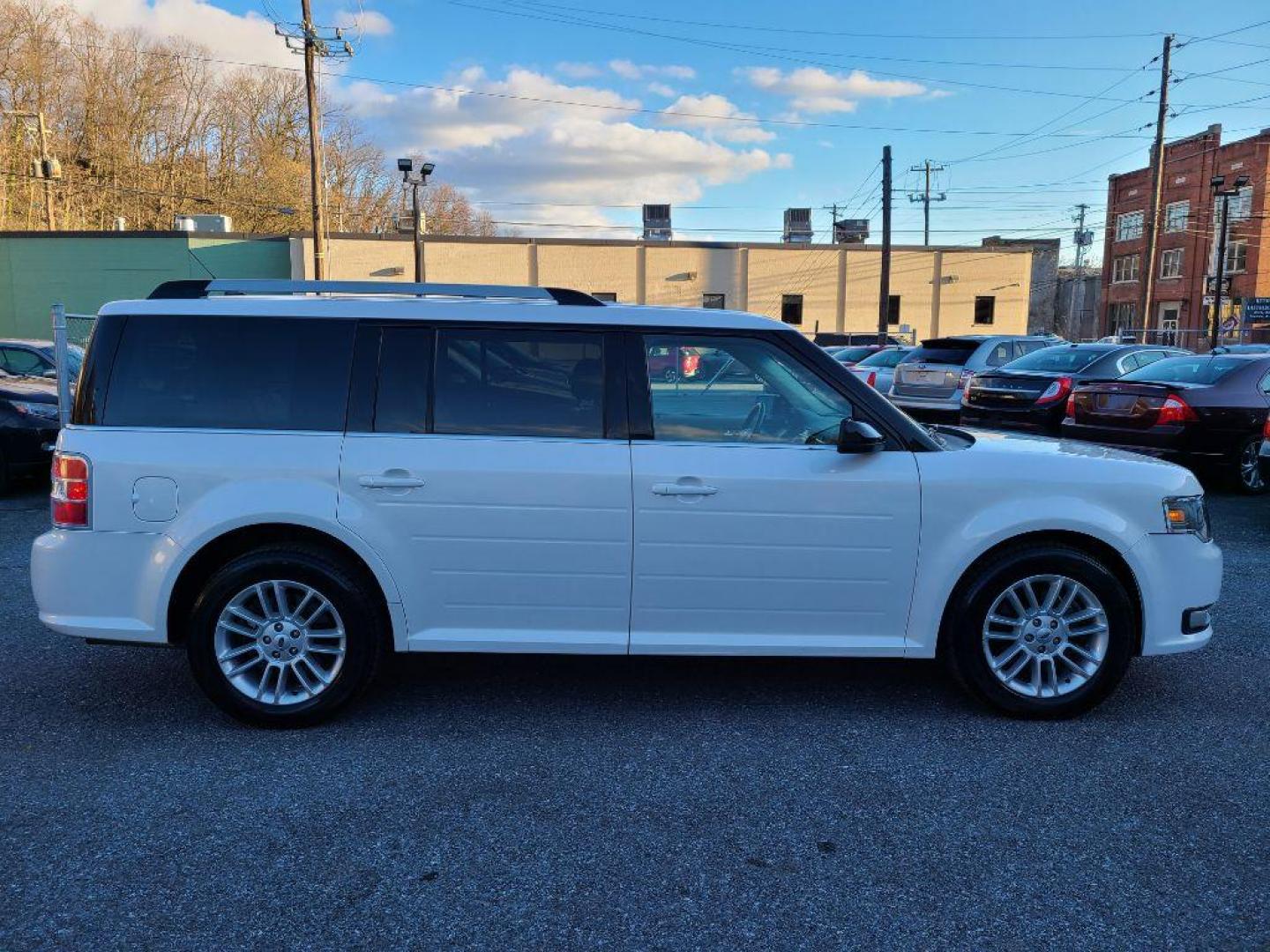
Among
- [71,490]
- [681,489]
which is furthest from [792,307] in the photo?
Result: [71,490]

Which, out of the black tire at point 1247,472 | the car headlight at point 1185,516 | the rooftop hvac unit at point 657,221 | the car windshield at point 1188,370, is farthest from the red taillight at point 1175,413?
the rooftop hvac unit at point 657,221

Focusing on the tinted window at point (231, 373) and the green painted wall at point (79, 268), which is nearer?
the tinted window at point (231, 373)

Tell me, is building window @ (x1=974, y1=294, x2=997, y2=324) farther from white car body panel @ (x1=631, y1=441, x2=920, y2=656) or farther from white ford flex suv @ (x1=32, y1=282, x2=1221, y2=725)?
white car body panel @ (x1=631, y1=441, x2=920, y2=656)

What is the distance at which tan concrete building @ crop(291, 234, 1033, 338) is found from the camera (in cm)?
4041

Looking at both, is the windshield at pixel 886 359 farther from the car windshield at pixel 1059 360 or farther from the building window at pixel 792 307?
the building window at pixel 792 307

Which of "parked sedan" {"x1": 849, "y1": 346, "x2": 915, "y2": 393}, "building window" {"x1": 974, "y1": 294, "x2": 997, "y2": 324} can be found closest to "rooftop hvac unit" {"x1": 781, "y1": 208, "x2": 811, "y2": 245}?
"building window" {"x1": 974, "y1": 294, "x2": 997, "y2": 324}

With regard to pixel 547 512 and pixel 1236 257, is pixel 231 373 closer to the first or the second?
pixel 547 512

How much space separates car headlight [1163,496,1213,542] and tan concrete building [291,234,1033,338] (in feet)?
120

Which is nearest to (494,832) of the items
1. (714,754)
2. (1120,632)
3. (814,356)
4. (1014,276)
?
(714,754)

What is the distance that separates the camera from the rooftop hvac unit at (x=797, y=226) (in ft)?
164

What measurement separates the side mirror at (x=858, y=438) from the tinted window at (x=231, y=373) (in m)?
2.09

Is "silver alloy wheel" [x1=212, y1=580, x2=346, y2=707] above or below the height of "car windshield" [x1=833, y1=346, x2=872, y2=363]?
below

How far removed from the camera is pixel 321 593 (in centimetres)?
382

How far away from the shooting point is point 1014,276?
153 feet
